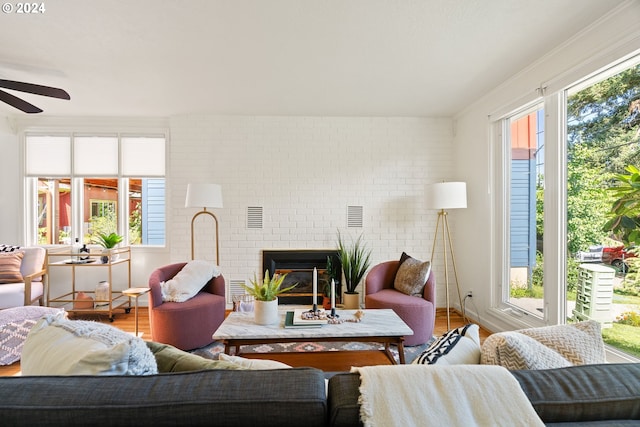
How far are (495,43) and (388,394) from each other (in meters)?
2.64

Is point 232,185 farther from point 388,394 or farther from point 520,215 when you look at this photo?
point 388,394

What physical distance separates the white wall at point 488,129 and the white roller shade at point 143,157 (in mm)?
4000

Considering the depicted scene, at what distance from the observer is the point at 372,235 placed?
14.3ft

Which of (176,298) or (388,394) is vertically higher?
(388,394)

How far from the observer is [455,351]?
3.61 feet

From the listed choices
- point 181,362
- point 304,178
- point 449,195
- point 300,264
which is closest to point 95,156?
point 304,178

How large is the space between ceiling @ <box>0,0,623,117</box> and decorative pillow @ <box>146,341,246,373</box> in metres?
1.93

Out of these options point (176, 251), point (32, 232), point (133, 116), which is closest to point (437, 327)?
point (176, 251)

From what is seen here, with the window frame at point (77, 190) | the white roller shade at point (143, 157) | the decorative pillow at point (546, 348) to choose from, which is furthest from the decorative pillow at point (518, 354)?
the white roller shade at point (143, 157)

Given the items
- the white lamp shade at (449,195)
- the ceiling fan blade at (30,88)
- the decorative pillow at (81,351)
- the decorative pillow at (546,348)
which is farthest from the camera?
the white lamp shade at (449,195)

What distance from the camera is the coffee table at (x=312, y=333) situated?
2.23m

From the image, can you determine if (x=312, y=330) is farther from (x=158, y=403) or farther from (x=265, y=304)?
(x=158, y=403)

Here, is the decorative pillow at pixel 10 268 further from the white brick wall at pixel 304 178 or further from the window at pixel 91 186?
the white brick wall at pixel 304 178

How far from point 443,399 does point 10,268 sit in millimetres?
4448
